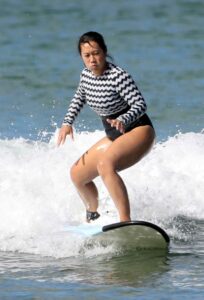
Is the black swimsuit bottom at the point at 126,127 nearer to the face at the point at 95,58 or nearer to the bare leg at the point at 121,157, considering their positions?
the bare leg at the point at 121,157

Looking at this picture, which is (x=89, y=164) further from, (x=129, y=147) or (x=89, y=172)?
(x=129, y=147)

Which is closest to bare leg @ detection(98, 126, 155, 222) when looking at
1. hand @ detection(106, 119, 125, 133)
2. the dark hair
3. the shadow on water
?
hand @ detection(106, 119, 125, 133)

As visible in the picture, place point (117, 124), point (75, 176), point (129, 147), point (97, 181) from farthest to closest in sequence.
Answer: point (97, 181), point (75, 176), point (129, 147), point (117, 124)

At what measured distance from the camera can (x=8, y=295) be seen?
7.74 metres

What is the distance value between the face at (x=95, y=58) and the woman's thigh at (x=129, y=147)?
525 millimetres

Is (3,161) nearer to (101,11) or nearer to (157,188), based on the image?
(157,188)

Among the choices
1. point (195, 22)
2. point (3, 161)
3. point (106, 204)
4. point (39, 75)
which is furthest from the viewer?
point (195, 22)

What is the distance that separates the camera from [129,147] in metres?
8.61

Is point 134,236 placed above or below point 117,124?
below

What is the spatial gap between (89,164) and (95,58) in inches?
33.0

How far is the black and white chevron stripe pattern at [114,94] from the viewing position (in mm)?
8484

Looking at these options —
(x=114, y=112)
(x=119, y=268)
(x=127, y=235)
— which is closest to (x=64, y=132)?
(x=114, y=112)

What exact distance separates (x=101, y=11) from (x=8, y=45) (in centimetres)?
649

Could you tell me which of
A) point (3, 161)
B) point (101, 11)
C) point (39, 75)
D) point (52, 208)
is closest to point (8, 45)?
point (39, 75)
